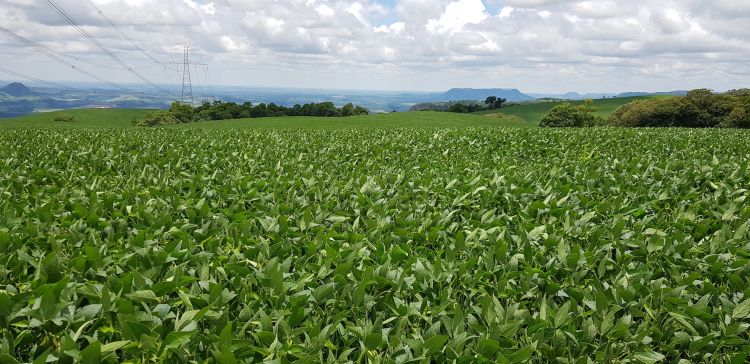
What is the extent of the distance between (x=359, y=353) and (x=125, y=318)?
1.17m

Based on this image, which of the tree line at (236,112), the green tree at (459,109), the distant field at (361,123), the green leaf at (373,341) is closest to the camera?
the green leaf at (373,341)

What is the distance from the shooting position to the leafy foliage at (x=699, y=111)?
A: 2158 inches

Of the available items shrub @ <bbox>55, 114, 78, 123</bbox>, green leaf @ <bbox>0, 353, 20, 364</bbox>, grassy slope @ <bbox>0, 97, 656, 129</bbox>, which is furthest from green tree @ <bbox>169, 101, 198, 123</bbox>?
green leaf @ <bbox>0, 353, 20, 364</bbox>

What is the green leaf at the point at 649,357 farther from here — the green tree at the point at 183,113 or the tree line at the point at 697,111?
the green tree at the point at 183,113

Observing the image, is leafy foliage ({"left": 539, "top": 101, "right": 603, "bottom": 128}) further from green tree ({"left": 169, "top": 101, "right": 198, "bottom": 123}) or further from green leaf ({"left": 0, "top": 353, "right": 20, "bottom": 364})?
green tree ({"left": 169, "top": 101, "right": 198, "bottom": 123})

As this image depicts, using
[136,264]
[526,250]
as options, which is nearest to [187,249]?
[136,264]

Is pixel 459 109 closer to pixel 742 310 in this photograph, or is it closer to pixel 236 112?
pixel 236 112

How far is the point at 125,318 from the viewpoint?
7.68 ft

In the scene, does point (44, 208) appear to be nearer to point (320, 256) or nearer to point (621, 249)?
point (320, 256)

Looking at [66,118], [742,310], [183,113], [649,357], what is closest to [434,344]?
[649,357]

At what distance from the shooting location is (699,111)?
2301 inches

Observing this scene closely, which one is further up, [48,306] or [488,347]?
[48,306]

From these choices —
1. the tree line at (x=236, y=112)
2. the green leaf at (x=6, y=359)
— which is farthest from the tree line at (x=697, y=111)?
the green leaf at (x=6, y=359)

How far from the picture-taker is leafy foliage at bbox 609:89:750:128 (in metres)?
54.8
